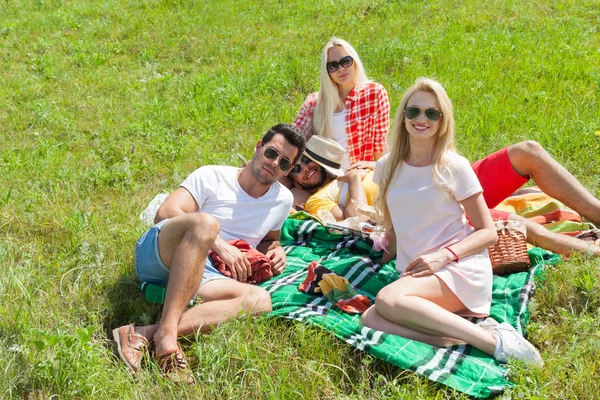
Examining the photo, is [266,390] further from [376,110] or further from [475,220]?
[376,110]

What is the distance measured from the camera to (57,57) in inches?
411

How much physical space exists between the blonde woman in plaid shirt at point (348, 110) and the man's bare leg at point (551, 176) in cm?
184

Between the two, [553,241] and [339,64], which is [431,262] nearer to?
[553,241]

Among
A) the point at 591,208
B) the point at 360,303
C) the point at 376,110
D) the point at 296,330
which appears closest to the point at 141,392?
the point at 296,330

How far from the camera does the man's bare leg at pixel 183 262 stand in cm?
354

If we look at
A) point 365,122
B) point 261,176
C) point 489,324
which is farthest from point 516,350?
point 365,122

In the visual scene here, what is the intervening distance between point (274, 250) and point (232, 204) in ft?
1.53

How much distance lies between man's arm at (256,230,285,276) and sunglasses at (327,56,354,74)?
2220mm

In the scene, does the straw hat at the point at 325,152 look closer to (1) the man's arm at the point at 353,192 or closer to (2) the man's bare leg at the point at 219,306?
(1) the man's arm at the point at 353,192

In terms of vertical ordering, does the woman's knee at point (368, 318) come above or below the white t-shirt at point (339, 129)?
below

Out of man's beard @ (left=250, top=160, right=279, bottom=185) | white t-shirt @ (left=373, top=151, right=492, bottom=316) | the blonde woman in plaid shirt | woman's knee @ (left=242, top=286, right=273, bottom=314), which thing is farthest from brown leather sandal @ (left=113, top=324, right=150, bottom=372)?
the blonde woman in plaid shirt

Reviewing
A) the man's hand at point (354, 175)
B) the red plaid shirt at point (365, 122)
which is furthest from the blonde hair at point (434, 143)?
the red plaid shirt at point (365, 122)

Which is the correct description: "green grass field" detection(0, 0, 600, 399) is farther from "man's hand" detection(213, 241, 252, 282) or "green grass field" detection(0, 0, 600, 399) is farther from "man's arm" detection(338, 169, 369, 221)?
"man's arm" detection(338, 169, 369, 221)

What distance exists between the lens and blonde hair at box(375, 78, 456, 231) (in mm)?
3879
